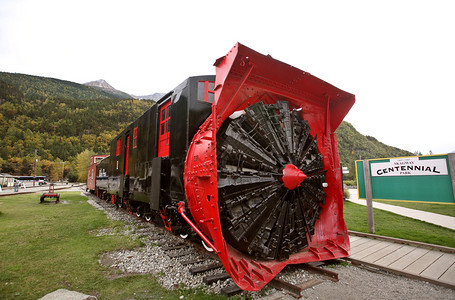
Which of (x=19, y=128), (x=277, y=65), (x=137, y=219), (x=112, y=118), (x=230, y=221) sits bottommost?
(x=137, y=219)

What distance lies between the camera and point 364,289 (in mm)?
3166

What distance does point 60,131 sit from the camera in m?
112

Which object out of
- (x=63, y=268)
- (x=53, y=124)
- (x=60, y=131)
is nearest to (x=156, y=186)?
(x=63, y=268)

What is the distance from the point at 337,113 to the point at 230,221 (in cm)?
297

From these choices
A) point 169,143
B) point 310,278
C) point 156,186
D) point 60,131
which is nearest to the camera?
point 310,278

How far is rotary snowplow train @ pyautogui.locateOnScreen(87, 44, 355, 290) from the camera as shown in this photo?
2.90 metres

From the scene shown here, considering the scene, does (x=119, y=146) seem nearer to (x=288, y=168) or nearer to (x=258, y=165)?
(x=258, y=165)

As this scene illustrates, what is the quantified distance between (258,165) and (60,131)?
452 ft

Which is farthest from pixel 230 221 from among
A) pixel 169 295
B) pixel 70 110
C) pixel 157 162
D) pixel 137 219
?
pixel 70 110

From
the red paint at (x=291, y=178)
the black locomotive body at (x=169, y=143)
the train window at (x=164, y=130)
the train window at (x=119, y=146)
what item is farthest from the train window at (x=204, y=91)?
the train window at (x=119, y=146)

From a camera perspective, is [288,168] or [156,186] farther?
[156,186]

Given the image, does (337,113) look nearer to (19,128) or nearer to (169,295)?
(169,295)

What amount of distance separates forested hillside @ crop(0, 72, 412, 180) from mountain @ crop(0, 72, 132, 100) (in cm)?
59

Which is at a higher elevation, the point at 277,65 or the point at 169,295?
the point at 277,65
